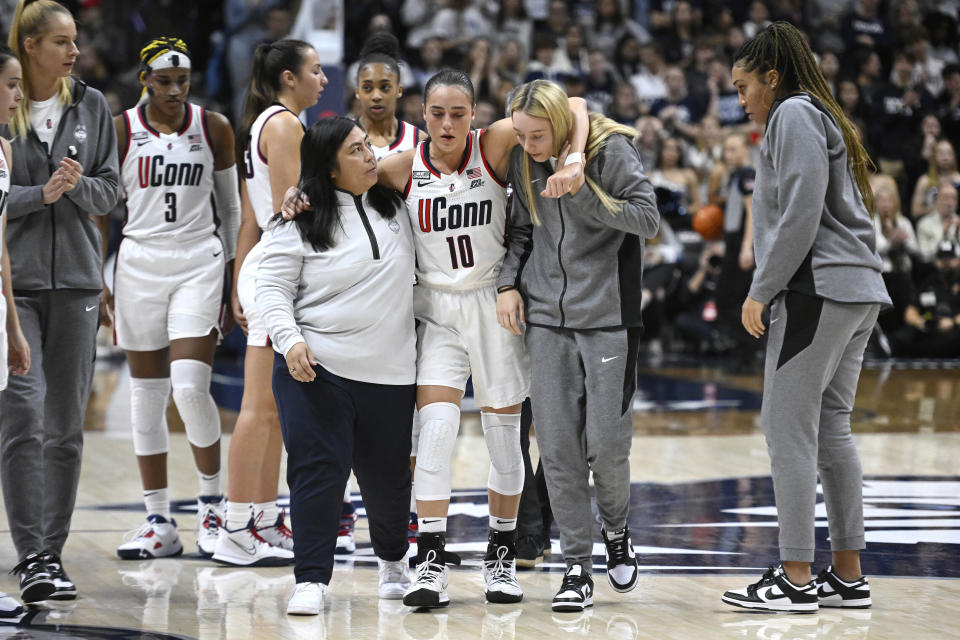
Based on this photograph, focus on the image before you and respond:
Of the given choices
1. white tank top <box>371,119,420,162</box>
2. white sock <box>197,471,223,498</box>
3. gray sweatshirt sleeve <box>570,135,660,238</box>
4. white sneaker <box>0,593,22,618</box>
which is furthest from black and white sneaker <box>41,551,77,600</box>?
gray sweatshirt sleeve <box>570,135,660,238</box>

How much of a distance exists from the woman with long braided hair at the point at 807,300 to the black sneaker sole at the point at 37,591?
2.09m

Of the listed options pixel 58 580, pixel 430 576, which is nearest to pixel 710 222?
pixel 430 576

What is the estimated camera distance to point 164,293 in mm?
4918

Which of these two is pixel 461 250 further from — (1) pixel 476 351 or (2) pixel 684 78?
(2) pixel 684 78

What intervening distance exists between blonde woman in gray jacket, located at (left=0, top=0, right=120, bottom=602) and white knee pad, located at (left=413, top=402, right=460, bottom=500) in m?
1.19

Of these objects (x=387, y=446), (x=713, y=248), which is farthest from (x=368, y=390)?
(x=713, y=248)

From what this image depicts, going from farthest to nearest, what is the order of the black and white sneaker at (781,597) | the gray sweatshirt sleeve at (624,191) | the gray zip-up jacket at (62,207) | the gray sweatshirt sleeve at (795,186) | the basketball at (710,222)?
1. the basketball at (710,222)
2. the gray zip-up jacket at (62,207)
3. the gray sweatshirt sleeve at (624,191)
4. the black and white sneaker at (781,597)
5. the gray sweatshirt sleeve at (795,186)

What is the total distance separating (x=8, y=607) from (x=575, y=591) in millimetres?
1707

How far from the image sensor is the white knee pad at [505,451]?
13.9 ft

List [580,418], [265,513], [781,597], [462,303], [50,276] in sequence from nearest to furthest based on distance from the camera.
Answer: [781,597] → [580,418] → [462,303] → [50,276] → [265,513]

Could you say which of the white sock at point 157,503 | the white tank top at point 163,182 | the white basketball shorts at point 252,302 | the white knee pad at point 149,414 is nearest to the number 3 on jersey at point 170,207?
the white tank top at point 163,182

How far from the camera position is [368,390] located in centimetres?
412

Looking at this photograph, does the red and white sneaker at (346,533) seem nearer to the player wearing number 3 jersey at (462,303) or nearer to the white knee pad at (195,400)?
the white knee pad at (195,400)

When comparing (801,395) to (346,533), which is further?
(346,533)
